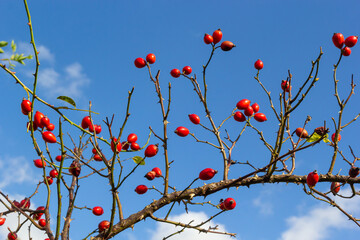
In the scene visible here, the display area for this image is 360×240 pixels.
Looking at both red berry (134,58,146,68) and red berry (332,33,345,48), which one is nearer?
red berry (332,33,345,48)

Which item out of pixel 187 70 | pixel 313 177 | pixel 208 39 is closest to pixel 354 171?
pixel 313 177

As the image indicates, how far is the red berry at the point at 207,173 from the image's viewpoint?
121 inches

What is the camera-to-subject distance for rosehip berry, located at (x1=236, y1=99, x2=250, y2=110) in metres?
4.27

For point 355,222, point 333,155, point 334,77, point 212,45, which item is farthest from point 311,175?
point 212,45

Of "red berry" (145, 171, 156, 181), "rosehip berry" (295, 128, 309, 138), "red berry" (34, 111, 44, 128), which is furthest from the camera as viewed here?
"rosehip berry" (295, 128, 309, 138)

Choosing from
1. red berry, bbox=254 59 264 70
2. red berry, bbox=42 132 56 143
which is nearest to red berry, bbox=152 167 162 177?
red berry, bbox=42 132 56 143

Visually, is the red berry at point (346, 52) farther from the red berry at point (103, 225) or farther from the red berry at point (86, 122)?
the red berry at point (103, 225)

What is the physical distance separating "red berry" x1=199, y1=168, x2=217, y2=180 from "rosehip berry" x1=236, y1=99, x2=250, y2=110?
4.65 ft

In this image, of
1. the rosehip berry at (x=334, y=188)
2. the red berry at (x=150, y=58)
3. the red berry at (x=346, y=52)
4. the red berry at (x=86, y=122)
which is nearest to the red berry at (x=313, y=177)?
the rosehip berry at (x=334, y=188)

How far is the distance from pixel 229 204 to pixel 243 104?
142 cm

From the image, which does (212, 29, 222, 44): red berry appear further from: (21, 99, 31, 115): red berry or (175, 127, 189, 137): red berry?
(21, 99, 31, 115): red berry

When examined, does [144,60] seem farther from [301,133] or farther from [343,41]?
[343,41]

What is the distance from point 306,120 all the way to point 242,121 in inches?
35.0

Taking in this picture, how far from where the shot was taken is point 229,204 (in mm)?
3334
